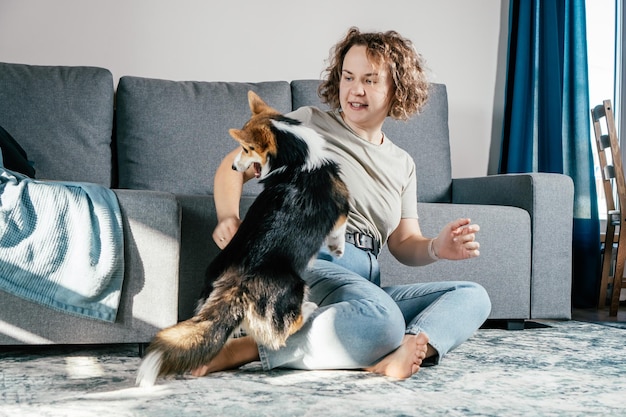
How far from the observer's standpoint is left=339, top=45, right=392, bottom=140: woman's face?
1.80 metres

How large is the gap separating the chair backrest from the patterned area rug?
146 centimetres

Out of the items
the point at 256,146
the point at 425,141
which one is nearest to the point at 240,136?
the point at 256,146

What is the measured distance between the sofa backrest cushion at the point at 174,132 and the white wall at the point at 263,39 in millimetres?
345

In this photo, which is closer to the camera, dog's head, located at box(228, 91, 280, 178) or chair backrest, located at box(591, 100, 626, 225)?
dog's head, located at box(228, 91, 280, 178)

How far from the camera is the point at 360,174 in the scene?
1.78 metres

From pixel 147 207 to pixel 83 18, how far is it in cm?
165

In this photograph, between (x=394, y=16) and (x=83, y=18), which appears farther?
(x=394, y=16)

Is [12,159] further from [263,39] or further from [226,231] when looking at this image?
[263,39]

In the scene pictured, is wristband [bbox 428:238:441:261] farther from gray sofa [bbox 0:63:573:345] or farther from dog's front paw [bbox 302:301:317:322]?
gray sofa [bbox 0:63:573:345]

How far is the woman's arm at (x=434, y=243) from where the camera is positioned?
1.62 m

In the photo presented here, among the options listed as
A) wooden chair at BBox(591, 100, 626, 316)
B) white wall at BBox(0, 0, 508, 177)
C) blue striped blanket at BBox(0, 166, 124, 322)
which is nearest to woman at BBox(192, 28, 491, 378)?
blue striped blanket at BBox(0, 166, 124, 322)

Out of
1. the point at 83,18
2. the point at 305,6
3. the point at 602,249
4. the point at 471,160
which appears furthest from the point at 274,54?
the point at 602,249

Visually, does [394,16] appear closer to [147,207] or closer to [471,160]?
[471,160]

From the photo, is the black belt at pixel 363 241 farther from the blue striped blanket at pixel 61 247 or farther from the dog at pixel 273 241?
the blue striped blanket at pixel 61 247
